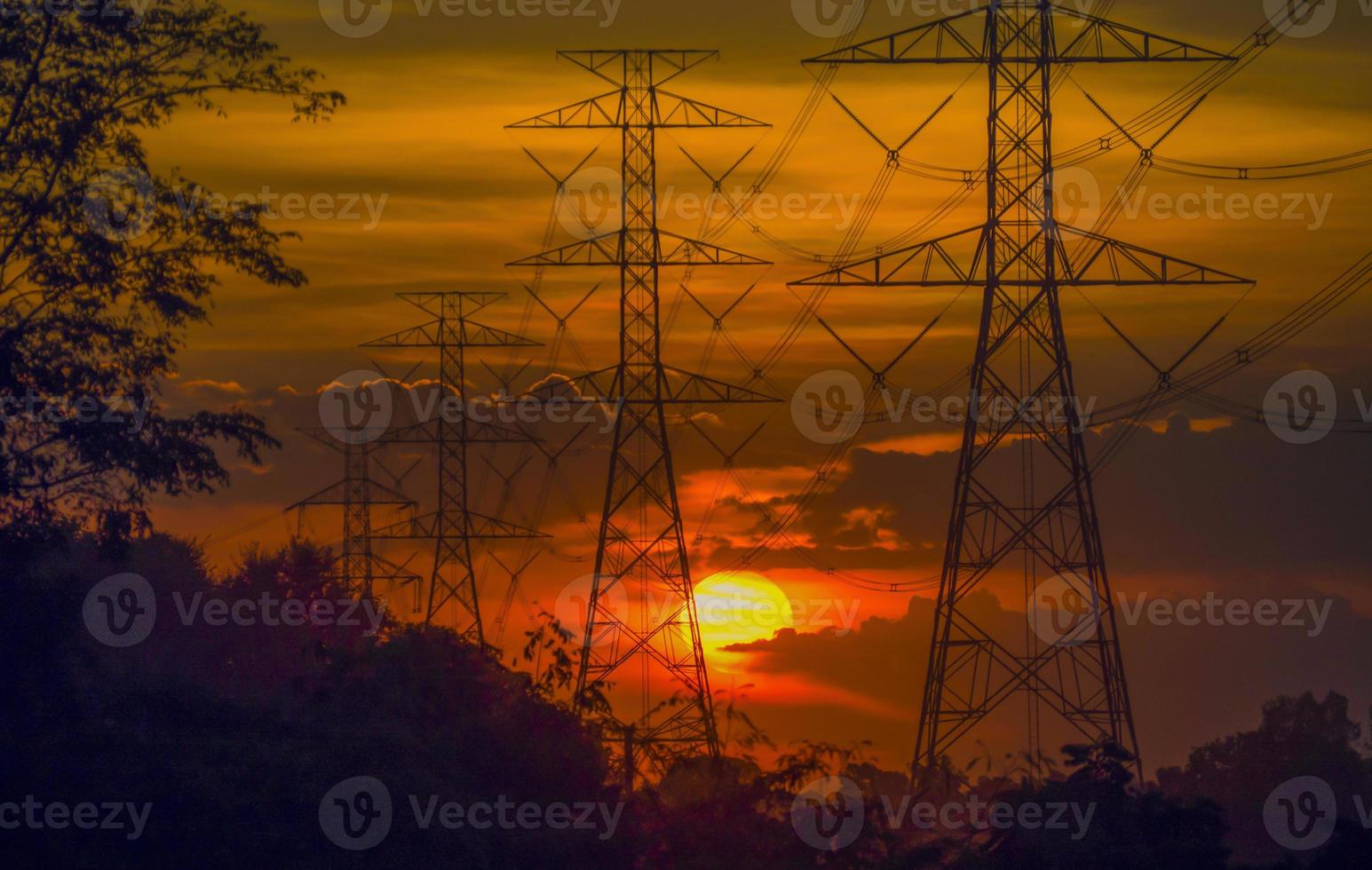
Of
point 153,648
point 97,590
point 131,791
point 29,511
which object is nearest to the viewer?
point 131,791

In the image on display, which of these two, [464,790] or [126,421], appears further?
[126,421]

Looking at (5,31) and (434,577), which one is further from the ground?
(5,31)

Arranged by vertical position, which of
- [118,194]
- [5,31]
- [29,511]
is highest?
[5,31]

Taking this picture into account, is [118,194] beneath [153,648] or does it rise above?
above

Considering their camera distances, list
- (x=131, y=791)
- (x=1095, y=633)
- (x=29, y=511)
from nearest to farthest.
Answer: (x=131, y=791)
(x=29, y=511)
(x=1095, y=633)

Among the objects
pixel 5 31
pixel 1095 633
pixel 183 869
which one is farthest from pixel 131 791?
pixel 1095 633

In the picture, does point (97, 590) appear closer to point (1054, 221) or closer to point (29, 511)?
point (29, 511)

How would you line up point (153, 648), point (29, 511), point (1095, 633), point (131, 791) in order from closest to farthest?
point (131, 791), point (29, 511), point (1095, 633), point (153, 648)

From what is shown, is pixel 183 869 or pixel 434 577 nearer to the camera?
pixel 183 869

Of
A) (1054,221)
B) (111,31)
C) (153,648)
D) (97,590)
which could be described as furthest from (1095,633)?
(153,648)

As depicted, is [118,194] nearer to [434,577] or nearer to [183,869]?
[183,869]
